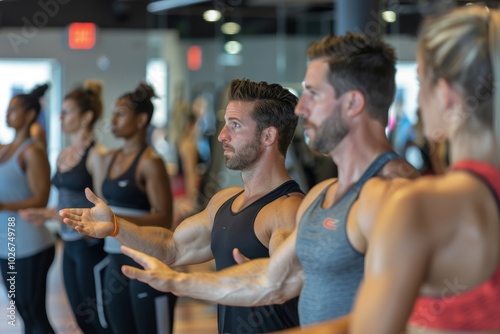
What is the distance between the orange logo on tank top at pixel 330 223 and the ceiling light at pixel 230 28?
675cm

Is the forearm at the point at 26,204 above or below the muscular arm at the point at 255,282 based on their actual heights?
below

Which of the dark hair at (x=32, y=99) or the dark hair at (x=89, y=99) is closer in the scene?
the dark hair at (x=32, y=99)

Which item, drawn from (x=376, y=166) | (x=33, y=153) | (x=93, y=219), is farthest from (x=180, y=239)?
(x=33, y=153)

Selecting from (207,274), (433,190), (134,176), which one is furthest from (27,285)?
(433,190)

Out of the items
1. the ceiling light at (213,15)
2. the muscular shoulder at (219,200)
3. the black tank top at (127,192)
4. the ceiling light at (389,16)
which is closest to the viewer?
the muscular shoulder at (219,200)

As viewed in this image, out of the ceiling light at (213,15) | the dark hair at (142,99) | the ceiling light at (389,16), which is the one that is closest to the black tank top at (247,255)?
the dark hair at (142,99)

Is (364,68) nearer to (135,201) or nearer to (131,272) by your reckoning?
(131,272)

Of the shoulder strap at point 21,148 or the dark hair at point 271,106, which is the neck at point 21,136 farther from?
the dark hair at point 271,106

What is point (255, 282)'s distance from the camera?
249 cm

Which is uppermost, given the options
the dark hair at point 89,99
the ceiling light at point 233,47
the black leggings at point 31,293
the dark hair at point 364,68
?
the ceiling light at point 233,47

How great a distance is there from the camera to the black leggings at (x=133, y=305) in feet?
15.1

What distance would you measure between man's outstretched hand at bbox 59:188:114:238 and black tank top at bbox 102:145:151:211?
179cm

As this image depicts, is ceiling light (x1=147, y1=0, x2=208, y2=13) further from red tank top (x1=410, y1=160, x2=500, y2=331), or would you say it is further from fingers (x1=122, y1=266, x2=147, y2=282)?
red tank top (x1=410, y1=160, x2=500, y2=331)

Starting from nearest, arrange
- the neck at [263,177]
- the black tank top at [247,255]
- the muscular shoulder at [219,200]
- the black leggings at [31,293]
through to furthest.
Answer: the black tank top at [247,255] → the neck at [263,177] → the muscular shoulder at [219,200] → the black leggings at [31,293]
